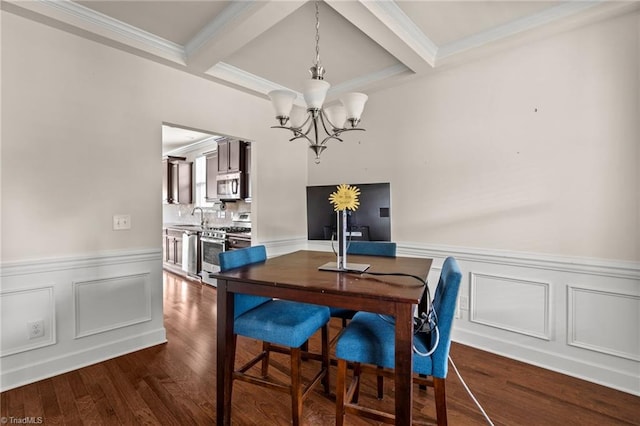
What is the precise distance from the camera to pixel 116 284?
247 cm

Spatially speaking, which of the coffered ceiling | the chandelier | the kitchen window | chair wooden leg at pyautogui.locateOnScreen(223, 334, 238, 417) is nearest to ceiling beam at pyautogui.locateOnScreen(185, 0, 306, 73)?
the coffered ceiling

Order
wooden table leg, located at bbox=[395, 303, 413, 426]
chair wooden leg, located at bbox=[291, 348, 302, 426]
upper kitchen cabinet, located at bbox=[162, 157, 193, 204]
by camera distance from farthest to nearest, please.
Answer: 1. upper kitchen cabinet, located at bbox=[162, 157, 193, 204]
2. chair wooden leg, located at bbox=[291, 348, 302, 426]
3. wooden table leg, located at bbox=[395, 303, 413, 426]

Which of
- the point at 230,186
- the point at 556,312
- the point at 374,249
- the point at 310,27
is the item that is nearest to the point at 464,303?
the point at 556,312

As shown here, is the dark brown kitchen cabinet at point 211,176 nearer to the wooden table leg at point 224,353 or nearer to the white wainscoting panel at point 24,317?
the white wainscoting panel at point 24,317

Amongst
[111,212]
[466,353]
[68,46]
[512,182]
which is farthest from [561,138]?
[68,46]

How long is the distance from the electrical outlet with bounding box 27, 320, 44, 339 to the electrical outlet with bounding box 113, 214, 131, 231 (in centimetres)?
79

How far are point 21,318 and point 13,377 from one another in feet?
1.23

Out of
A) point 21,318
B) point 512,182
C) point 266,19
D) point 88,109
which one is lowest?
point 21,318

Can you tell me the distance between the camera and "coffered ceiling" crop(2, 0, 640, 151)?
6.59ft

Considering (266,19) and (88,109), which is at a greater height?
(266,19)

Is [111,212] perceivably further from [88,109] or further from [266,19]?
[266,19]

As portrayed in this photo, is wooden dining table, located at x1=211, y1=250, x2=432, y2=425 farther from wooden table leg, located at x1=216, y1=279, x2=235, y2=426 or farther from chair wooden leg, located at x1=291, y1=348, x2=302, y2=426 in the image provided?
chair wooden leg, located at x1=291, y1=348, x2=302, y2=426

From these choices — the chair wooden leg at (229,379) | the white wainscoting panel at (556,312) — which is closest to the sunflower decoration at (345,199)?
the chair wooden leg at (229,379)

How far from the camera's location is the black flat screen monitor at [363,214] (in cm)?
195
